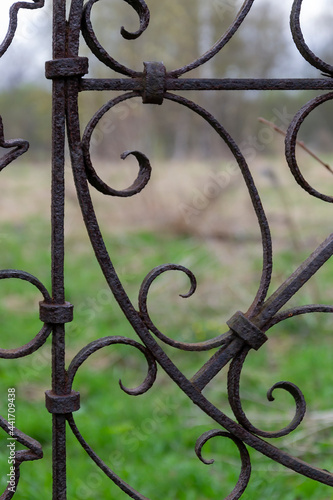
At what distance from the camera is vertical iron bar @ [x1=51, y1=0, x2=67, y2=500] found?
93 centimetres

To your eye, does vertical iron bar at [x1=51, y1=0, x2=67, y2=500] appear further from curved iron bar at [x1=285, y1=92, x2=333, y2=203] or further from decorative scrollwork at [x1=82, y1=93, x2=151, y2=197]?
curved iron bar at [x1=285, y1=92, x2=333, y2=203]

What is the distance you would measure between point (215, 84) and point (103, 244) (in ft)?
1.01

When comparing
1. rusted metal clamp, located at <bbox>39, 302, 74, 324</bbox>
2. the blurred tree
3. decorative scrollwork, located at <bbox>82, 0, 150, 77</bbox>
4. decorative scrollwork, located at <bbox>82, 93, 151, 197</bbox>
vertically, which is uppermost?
the blurred tree

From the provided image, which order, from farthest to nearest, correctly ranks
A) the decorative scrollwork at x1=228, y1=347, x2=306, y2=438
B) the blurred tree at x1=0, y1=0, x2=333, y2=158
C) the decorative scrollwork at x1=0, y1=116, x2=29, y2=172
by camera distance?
1. the blurred tree at x1=0, y1=0, x2=333, y2=158
2. the decorative scrollwork at x1=228, y1=347, x2=306, y2=438
3. the decorative scrollwork at x1=0, y1=116, x2=29, y2=172

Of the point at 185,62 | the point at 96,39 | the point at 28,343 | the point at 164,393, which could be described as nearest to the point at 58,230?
the point at 28,343

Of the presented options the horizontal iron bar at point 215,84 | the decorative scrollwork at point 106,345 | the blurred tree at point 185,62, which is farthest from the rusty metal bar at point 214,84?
the blurred tree at point 185,62

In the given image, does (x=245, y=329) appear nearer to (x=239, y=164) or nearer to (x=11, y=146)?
(x=239, y=164)

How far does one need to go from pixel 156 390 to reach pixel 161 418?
0.28 meters

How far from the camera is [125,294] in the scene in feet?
Result: 3.23

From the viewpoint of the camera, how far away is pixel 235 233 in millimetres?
5742

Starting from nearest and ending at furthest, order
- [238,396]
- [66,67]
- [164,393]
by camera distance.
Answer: [66,67], [238,396], [164,393]

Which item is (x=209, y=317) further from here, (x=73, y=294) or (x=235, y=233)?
(x=235, y=233)

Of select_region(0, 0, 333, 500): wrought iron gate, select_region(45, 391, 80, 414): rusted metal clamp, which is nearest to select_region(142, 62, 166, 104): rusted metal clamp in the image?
select_region(0, 0, 333, 500): wrought iron gate

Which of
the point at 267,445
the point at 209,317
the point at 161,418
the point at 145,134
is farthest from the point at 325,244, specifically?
the point at 145,134
